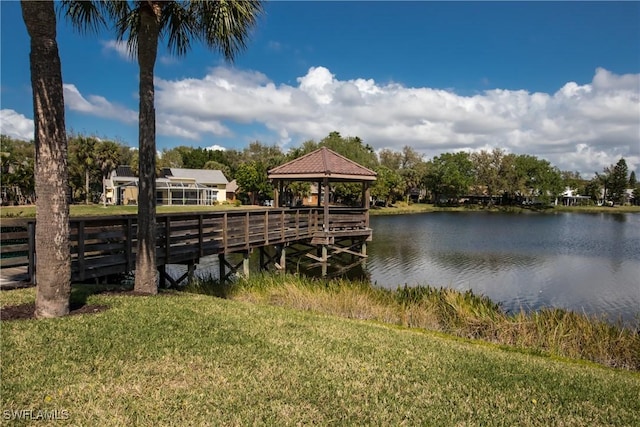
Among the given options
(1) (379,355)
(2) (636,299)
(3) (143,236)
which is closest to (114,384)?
(1) (379,355)

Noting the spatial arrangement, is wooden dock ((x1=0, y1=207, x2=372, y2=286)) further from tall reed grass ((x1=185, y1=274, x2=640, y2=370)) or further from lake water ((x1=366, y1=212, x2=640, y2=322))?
lake water ((x1=366, y1=212, x2=640, y2=322))

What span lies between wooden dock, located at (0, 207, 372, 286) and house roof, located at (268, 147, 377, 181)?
1574 millimetres

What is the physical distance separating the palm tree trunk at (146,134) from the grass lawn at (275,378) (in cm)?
184

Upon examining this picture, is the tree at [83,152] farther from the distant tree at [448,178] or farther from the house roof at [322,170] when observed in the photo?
the distant tree at [448,178]

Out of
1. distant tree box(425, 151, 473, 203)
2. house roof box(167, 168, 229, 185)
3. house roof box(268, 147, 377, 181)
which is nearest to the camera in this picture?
house roof box(268, 147, 377, 181)

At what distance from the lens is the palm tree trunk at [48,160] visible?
5.61 metres

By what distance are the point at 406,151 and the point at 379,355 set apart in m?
84.8

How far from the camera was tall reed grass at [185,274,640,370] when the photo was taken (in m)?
7.33

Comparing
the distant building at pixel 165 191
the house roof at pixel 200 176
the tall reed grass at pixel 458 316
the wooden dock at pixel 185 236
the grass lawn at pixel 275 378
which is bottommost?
the tall reed grass at pixel 458 316

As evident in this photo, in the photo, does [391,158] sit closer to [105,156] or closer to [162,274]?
[105,156]

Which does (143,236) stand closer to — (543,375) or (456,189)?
(543,375)

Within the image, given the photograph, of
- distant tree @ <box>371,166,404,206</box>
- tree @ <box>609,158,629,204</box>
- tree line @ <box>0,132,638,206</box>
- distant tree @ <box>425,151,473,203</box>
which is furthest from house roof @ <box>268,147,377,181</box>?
tree @ <box>609,158,629,204</box>

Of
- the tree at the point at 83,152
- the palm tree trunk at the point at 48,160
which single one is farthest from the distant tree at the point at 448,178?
the palm tree trunk at the point at 48,160

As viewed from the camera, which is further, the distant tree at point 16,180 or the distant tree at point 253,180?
the distant tree at point 253,180
